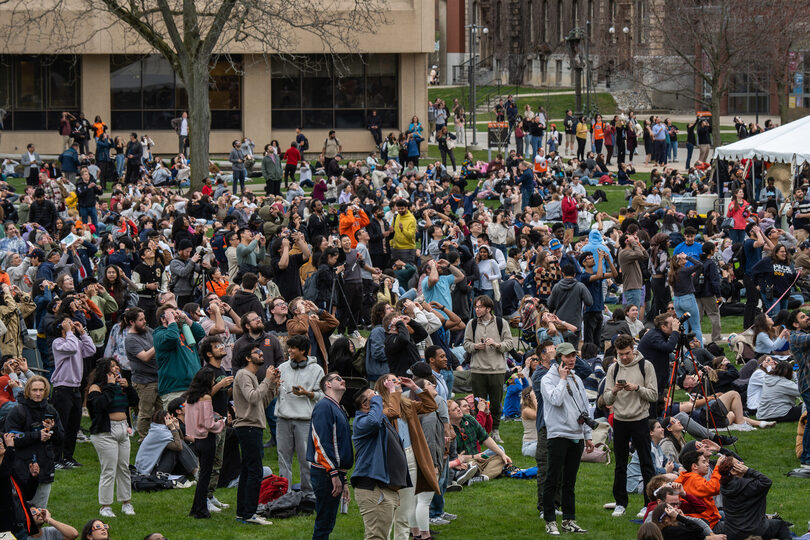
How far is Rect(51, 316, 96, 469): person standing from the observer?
12.9 metres

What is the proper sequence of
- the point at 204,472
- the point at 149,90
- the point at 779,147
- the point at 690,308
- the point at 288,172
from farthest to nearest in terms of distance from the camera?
the point at 149,90
the point at 288,172
the point at 779,147
the point at 690,308
the point at 204,472

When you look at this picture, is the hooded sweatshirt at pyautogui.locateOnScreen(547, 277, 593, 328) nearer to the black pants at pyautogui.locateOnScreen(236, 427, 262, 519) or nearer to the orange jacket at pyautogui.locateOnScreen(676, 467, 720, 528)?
the orange jacket at pyautogui.locateOnScreen(676, 467, 720, 528)

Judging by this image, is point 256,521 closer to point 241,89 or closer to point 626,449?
point 626,449

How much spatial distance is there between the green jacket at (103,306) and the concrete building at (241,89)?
1090 inches

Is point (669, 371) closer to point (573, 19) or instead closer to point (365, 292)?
point (365, 292)

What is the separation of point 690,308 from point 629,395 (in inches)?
269

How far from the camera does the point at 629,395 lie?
450 inches

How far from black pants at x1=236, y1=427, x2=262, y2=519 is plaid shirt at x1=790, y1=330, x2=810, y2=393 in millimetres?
5623

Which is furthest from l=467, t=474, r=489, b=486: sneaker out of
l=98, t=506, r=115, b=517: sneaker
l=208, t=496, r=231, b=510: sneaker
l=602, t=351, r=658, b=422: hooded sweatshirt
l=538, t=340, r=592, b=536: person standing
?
l=98, t=506, r=115, b=517: sneaker

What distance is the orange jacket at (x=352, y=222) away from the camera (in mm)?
20922

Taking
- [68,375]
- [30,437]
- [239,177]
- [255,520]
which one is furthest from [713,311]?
[239,177]

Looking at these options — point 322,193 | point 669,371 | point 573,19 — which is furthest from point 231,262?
point 573,19

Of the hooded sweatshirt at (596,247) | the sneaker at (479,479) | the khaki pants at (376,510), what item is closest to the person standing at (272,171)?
the hooded sweatshirt at (596,247)

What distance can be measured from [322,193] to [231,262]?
1236 centimetres
